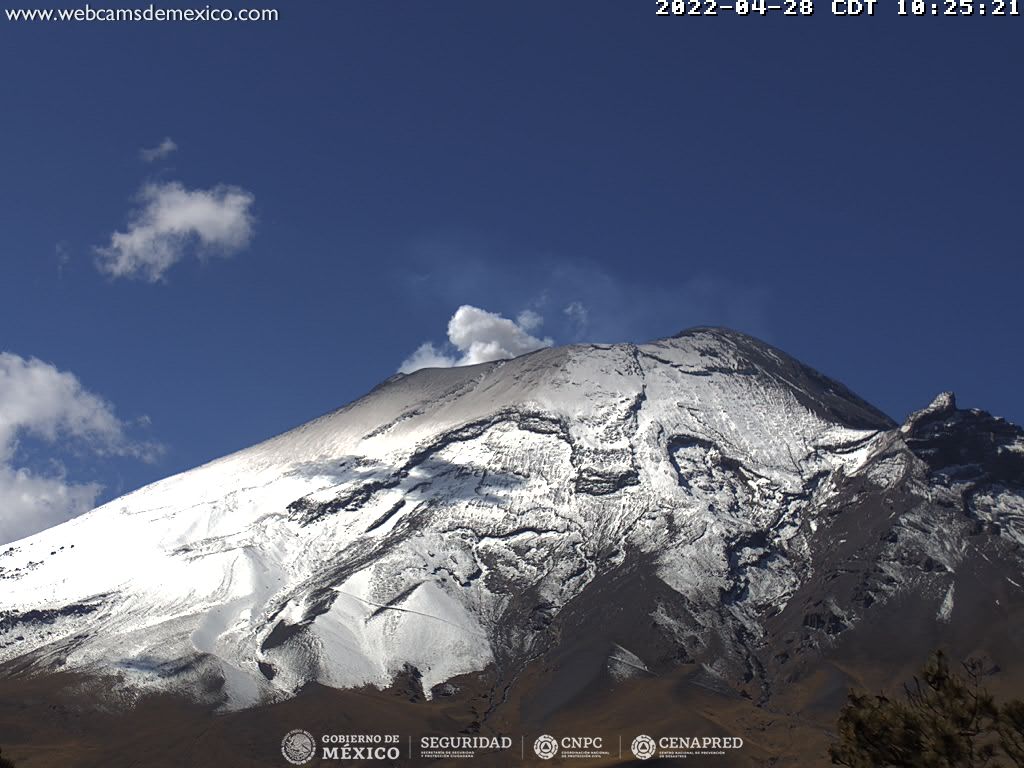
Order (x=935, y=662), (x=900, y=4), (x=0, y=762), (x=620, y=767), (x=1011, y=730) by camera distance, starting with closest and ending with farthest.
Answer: (x=1011, y=730) < (x=935, y=662) < (x=0, y=762) < (x=900, y=4) < (x=620, y=767)

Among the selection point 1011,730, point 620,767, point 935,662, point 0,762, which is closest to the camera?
point 1011,730

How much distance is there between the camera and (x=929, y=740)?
35375mm

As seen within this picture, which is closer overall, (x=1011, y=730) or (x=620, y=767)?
(x=1011, y=730)

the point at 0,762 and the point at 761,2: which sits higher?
the point at 761,2

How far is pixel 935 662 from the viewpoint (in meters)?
36.6

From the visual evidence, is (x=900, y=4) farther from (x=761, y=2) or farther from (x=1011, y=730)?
(x=1011, y=730)

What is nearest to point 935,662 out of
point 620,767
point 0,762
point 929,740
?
point 929,740

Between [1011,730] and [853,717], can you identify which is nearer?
[1011,730]

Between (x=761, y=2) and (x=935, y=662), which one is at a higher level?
(x=761, y=2)

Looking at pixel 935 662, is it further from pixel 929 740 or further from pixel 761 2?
pixel 761 2

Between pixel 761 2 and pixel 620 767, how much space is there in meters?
139

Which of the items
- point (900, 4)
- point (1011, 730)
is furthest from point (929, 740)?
point (900, 4)

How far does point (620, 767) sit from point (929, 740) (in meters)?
171

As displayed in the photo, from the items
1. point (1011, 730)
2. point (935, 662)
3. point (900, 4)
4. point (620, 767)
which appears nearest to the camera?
point (1011, 730)
